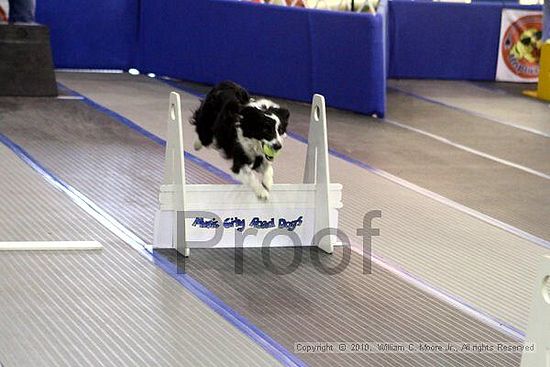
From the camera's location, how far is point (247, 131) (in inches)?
228

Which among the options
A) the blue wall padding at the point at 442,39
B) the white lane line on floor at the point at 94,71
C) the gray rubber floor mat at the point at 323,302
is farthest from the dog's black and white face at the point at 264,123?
the blue wall padding at the point at 442,39

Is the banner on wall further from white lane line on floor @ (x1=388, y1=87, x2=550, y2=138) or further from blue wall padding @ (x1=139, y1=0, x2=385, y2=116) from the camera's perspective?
blue wall padding @ (x1=139, y1=0, x2=385, y2=116)

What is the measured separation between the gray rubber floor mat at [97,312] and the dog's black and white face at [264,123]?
2.89 feet

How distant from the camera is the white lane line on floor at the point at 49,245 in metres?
5.84

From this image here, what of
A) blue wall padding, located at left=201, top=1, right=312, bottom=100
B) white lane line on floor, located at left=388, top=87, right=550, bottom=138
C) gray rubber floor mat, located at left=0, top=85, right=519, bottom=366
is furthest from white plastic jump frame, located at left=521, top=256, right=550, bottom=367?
blue wall padding, located at left=201, top=1, right=312, bottom=100

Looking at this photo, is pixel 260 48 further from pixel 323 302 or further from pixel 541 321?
pixel 541 321

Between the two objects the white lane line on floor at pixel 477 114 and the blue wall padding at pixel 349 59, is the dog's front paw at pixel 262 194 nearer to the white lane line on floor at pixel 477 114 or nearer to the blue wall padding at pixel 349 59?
the blue wall padding at pixel 349 59

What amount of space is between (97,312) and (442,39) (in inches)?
361

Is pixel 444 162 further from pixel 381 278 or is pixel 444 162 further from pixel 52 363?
pixel 52 363

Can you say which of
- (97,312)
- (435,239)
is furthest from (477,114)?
(97,312)

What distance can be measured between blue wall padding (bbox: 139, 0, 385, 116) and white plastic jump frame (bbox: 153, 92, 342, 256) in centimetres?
435

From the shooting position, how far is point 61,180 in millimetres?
7473

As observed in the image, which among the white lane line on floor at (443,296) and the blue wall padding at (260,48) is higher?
the blue wall padding at (260,48)

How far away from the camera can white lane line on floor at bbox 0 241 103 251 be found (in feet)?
19.2
